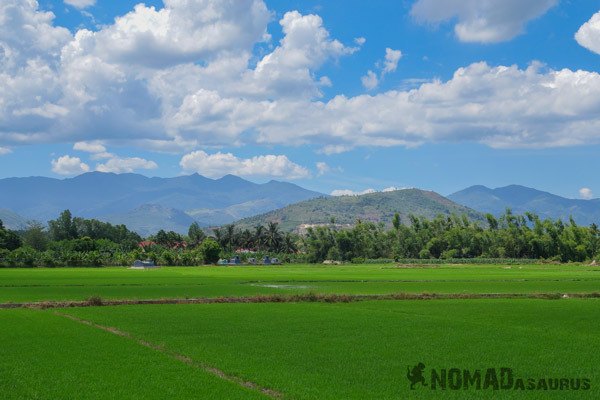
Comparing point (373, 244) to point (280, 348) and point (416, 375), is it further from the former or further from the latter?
point (416, 375)

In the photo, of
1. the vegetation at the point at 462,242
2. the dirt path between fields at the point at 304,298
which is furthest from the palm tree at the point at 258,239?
the dirt path between fields at the point at 304,298

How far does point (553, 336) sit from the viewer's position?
25.0 m

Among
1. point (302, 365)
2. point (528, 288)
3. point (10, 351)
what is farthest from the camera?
point (528, 288)

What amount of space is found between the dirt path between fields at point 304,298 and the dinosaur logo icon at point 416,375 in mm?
24795

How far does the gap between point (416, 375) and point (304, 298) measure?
27.2 m

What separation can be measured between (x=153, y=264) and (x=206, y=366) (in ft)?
397

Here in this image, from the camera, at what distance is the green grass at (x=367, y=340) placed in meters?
16.9

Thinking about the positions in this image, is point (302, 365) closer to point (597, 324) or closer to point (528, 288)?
point (597, 324)

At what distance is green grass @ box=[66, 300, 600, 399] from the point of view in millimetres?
16859

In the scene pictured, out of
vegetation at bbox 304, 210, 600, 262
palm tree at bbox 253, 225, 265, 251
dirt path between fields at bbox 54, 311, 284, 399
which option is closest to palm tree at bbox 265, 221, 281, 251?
palm tree at bbox 253, 225, 265, 251

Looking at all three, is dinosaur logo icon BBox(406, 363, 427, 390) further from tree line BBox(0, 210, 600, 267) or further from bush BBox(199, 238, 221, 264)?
bush BBox(199, 238, 221, 264)

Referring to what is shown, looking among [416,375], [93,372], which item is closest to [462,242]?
[416,375]

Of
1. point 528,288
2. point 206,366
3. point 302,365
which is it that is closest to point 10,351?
point 206,366

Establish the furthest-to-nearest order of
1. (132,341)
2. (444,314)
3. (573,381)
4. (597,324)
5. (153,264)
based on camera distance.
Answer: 1. (153,264)
2. (444,314)
3. (597,324)
4. (132,341)
5. (573,381)
